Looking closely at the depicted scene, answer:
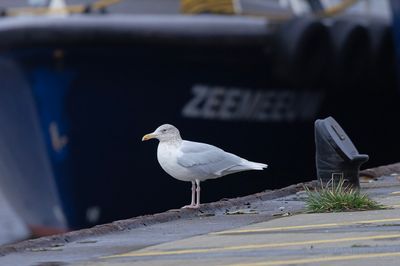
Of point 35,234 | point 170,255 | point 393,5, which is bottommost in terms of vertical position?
point 35,234

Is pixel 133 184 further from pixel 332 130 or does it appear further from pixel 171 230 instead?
pixel 171 230

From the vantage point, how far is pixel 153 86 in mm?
16125

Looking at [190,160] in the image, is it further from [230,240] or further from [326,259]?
[326,259]

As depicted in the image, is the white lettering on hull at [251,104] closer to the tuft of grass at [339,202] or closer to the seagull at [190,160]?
the seagull at [190,160]

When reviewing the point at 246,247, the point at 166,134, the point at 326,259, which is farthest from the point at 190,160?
the point at 326,259

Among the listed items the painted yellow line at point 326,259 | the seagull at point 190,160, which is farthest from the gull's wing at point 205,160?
the painted yellow line at point 326,259

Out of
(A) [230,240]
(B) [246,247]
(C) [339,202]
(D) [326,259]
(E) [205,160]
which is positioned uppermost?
(D) [326,259]

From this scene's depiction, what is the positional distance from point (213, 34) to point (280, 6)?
2.29 m

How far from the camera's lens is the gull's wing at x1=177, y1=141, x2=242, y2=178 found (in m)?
8.08

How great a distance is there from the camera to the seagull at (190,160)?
26.5 feet

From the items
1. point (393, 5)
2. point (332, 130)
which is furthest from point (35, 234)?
point (332, 130)

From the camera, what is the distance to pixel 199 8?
53.2 ft

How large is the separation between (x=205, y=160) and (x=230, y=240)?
1298 millimetres

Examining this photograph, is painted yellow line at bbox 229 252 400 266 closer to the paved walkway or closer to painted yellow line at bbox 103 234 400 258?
the paved walkway
